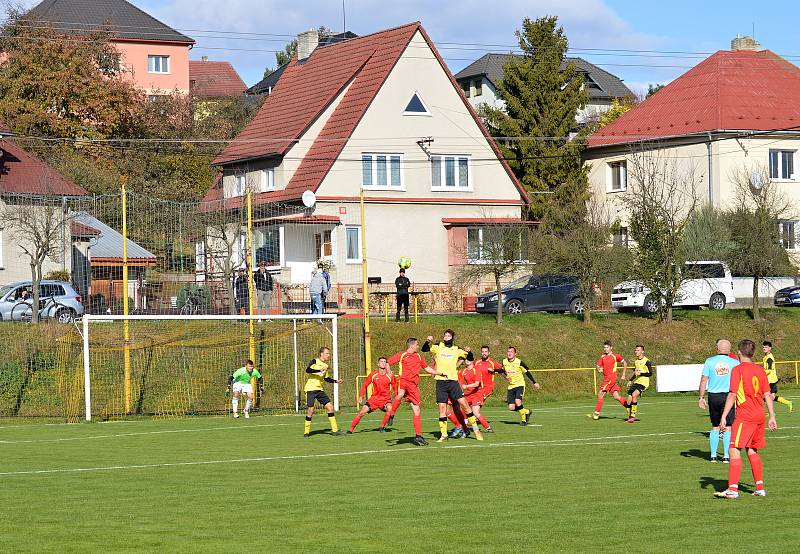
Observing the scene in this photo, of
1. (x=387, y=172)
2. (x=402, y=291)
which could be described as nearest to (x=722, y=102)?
(x=387, y=172)

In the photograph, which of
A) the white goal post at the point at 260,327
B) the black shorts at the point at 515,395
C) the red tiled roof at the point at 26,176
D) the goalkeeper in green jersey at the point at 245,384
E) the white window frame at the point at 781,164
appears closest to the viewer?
the black shorts at the point at 515,395

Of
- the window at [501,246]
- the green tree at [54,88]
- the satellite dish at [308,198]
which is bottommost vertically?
the window at [501,246]

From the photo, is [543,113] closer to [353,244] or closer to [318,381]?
[353,244]

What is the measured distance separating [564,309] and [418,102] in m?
13.7

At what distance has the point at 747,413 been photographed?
1453cm

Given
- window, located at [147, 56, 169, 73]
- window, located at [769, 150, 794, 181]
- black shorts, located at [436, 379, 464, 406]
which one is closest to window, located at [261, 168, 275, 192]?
window, located at [769, 150, 794, 181]

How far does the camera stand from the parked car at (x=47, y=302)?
36.7m

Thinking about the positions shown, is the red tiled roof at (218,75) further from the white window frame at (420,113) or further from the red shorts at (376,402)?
the red shorts at (376,402)

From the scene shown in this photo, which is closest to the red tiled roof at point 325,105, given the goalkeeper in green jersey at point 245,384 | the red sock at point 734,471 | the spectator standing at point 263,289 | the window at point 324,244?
the window at point 324,244

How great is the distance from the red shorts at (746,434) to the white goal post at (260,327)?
60.8 ft

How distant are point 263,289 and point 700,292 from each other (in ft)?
66.5

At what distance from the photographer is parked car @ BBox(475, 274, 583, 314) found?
150ft

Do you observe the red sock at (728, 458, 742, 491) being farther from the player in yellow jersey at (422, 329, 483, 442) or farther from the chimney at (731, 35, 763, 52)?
the chimney at (731, 35, 763, 52)

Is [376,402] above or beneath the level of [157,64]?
beneath
